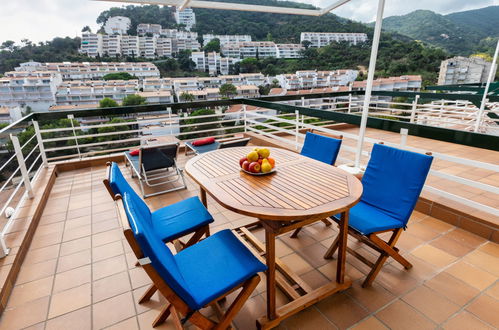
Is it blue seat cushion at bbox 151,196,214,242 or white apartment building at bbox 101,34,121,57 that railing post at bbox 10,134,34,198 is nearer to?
blue seat cushion at bbox 151,196,214,242

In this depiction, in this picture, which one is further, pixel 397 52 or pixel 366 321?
pixel 397 52

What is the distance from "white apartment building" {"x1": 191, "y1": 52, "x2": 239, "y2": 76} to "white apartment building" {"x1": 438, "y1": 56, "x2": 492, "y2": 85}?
1934 cm

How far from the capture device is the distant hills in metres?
12.9

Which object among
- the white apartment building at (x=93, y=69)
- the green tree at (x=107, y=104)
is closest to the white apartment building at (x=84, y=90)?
the white apartment building at (x=93, y=69)

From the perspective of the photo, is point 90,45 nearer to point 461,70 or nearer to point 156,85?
point 156,85

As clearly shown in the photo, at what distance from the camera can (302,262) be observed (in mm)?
2057

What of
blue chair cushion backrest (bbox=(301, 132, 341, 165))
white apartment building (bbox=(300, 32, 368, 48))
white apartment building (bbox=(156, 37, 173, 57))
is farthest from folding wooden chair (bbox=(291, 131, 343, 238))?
white apartment building (bbox=(156, 37, 173, 57))

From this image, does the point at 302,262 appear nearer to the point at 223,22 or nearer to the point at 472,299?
the point at 472,299

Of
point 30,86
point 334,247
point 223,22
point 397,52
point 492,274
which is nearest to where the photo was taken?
point 492,274

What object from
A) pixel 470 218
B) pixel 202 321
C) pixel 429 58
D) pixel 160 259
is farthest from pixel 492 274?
pixel 429 58

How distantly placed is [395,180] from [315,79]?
Result: 23.7 m

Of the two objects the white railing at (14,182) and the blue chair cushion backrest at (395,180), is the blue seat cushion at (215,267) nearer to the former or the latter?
the blue chair cushion backrest at (395,180)

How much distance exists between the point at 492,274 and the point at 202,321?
207 cm

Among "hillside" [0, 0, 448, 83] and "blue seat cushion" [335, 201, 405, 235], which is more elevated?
"hillside" [0, 0, 448, 83]
